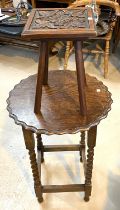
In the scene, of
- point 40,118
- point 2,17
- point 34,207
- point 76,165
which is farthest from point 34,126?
point 2,17

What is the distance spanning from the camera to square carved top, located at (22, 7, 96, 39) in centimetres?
84

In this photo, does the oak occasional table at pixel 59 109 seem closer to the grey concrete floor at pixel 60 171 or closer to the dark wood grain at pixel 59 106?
the dark wood grain at pixel 59 106

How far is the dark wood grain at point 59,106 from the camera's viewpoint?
38.2 inches

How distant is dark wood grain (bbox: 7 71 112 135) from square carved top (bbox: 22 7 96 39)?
1.07 ft

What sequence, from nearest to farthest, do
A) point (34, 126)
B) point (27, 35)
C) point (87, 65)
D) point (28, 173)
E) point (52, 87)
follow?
point (27, 35), point (34, 126), point (52, 87), point (28, 173), point (87, 65)

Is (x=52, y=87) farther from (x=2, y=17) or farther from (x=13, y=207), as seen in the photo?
(x=2, y=17)

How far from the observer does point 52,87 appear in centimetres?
118

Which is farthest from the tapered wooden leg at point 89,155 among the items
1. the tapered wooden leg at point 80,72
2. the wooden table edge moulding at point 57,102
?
the tapered wooden leg at point 80,72

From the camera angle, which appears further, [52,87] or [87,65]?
[87,65]

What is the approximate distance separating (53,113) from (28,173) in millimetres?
709

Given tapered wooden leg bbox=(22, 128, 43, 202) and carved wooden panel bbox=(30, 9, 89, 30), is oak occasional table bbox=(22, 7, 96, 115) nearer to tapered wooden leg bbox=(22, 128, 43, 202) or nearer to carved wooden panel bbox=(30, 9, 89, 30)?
carved wooden panel bbox=(30, 9, 89, 30)

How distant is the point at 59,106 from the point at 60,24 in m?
0.35

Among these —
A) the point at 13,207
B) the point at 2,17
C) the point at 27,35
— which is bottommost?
the point at 13,207

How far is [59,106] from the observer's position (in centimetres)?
106
